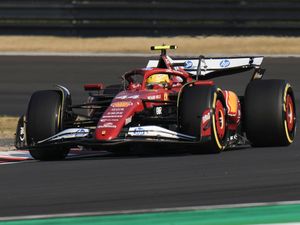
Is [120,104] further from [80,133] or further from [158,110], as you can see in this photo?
[158,110]

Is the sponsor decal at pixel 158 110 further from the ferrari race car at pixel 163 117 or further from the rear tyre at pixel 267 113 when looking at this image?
the rear tyre at pixel 267 113

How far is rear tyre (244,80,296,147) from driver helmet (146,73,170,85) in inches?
39.7

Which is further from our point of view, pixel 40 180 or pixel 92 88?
pixel 92 88

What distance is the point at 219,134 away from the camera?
1074 cm

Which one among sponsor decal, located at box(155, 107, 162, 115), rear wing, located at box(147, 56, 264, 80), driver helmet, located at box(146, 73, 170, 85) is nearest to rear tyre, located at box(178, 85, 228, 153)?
sponsor decal, located at box(155, 107, 162, 115)

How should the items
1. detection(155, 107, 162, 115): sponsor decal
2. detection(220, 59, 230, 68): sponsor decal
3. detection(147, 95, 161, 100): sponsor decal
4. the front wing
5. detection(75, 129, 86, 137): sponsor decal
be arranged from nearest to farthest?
the front wing
detection(75, 129, 86, 137): sponsor decal
detection(147, 95, 161, 100): sponsor decal
detection(155, 107, 162, 115): sponsor decal
detection(220, 59, 230, 68): sponsor decal

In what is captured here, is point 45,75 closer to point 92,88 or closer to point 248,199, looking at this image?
point 92,88

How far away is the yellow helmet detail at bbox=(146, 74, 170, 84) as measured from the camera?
11.7 meters
